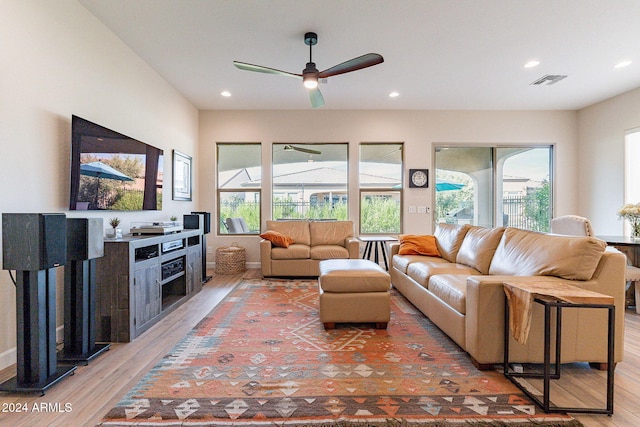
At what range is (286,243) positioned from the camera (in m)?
4.88

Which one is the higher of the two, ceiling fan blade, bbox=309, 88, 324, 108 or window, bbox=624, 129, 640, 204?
ceiling fan blade, bbox=309, 88, 324, 108

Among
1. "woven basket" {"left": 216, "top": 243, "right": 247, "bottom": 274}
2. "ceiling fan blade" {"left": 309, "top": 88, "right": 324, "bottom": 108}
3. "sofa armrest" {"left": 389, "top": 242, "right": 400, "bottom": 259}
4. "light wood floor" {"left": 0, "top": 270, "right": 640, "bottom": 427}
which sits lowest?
"light wood floor" {"left": 0, "top": 270, "right": 640, "bottom": 427}

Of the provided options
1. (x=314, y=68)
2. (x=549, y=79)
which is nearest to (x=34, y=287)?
(x=314, y=68)

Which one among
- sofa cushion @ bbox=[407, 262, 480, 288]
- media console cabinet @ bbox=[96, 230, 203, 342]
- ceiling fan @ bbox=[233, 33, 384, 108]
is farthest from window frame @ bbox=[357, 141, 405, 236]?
media console cabinet @ bbox=[96, 230, 203, 342]

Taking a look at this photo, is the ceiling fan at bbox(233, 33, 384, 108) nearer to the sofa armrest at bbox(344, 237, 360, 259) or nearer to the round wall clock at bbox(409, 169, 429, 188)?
the sofa armrest at bbox(344, 237, 360, 259)

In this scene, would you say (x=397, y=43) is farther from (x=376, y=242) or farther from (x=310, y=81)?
(x=376, y=242)

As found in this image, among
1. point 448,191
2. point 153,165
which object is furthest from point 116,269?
point 448,191

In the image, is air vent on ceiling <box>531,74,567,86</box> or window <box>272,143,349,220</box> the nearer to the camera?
air vent on ceiling <box>531,74,567,86</box>

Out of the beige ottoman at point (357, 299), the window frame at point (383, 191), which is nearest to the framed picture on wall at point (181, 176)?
the window frame at point (383, 191)

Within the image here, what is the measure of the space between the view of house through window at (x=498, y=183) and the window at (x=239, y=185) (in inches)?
136

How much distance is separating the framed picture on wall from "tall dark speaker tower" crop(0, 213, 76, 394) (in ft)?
9.50

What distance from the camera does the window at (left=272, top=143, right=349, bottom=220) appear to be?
5828 mm

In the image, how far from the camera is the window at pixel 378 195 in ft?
19.1

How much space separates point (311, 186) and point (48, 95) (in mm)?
4006
